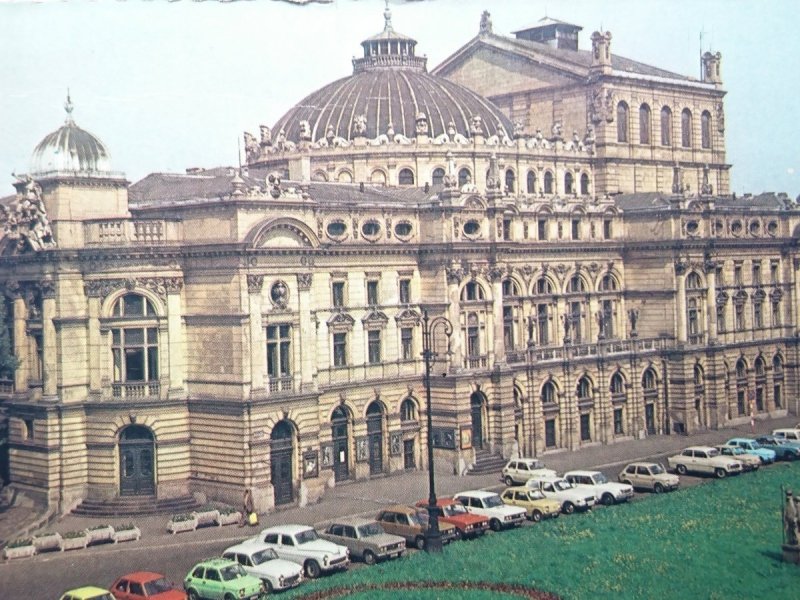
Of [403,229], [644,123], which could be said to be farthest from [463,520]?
[644,123]

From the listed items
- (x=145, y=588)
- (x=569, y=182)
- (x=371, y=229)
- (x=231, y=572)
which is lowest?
(x=145, y=588)

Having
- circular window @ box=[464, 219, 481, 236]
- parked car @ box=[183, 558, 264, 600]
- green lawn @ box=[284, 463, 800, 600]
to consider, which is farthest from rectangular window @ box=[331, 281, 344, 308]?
parked car @ box=[183, 558, 264, 600]

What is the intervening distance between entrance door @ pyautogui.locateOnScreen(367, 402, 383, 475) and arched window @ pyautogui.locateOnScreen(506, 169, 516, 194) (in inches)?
784

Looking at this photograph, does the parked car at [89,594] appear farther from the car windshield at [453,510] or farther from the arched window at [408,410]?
the arched window at [408,410]

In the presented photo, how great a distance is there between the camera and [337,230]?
6425cm

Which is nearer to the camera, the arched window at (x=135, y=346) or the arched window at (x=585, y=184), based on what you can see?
the arched window at (x=135, y=346)

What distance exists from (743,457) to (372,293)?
20.8 meters

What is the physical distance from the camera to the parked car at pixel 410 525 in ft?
164

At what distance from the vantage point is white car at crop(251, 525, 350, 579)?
151 feet

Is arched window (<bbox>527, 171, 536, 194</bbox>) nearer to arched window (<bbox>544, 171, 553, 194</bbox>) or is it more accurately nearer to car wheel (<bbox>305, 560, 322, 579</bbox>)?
arched window (<bbox>544, 171, 553, 194</bbox>)

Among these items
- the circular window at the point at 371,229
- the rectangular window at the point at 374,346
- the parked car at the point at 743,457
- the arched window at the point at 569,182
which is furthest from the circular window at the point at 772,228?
the rectangular window at the point at 374,346

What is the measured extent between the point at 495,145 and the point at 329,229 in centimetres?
1853

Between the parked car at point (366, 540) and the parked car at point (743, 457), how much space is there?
2382cm

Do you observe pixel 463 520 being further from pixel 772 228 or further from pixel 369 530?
pixel 772 228
